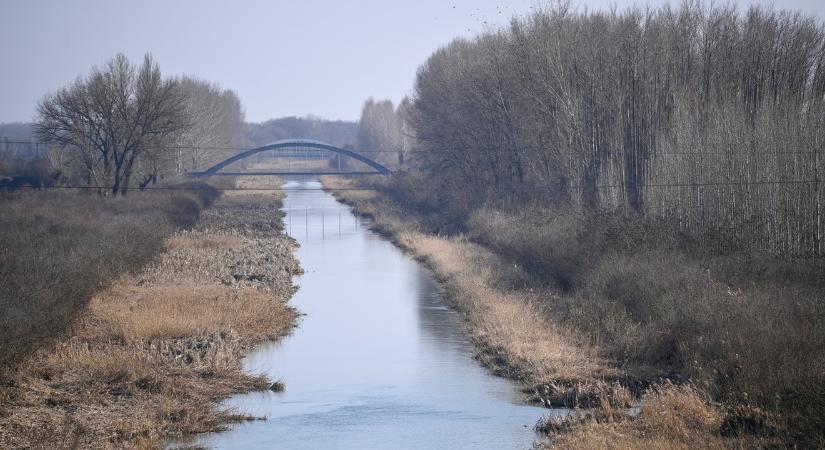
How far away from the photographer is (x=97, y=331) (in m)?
21.7

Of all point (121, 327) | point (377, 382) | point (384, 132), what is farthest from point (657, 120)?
point (384, 132)

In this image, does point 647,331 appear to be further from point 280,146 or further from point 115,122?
point 280,146

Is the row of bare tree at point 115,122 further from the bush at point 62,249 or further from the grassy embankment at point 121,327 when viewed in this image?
the grassy embankment at point 121,327

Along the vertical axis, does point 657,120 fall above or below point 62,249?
above

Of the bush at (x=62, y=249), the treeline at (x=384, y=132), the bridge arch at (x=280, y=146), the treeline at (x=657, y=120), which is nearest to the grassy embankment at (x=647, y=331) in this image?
the treeline at (x=657, y=120)

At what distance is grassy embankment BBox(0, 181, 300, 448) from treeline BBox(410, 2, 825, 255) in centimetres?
1175

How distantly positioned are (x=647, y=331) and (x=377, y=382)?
209 inches

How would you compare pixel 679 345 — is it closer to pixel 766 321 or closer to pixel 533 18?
pixel 766 321

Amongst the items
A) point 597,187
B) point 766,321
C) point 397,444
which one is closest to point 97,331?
point 397,444

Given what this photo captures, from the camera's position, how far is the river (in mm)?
15977

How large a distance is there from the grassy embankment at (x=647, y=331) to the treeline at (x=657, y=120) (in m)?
2.01

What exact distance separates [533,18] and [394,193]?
3551 cm

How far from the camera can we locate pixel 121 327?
71.6 ft

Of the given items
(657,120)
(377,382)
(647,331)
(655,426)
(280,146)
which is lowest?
(377,382)
